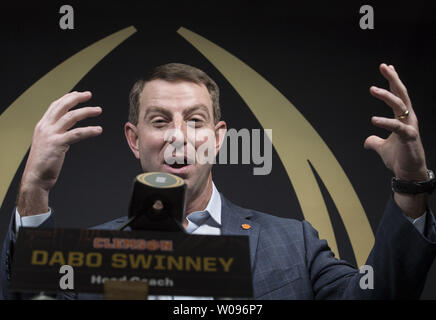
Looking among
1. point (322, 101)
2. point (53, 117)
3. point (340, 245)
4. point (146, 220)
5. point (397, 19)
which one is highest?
point (397, 19)

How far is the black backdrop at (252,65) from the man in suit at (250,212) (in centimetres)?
80

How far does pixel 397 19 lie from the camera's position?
3035mm

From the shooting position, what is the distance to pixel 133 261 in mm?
1143

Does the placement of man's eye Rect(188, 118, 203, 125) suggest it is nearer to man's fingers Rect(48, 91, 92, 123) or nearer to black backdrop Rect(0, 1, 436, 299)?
man's fingers Rect(48, 91, 92, 123)

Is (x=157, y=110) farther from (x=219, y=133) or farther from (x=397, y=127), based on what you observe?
(x=397, y=127)

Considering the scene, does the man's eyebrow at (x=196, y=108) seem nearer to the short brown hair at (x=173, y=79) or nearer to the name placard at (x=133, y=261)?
the short brown hair at (x=173, y=79)

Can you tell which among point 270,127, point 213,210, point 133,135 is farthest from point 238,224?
point 270,127

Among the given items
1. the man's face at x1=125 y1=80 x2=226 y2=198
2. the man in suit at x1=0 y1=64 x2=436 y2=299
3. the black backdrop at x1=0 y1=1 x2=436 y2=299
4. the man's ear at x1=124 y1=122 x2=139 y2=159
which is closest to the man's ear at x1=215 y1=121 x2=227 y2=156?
the man in suit at x1=0 y1=64 x2=436 y2=299

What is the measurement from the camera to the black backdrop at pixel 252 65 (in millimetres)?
2912

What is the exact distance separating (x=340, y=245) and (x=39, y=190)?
200 centimetres

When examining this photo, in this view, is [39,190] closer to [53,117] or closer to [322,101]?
[53,117]

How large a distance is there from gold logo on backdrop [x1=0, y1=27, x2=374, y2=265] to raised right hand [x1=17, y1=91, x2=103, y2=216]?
63.4 inches

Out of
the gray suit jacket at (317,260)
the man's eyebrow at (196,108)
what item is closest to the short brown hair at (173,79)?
the man's eyebrow at (196,108)
